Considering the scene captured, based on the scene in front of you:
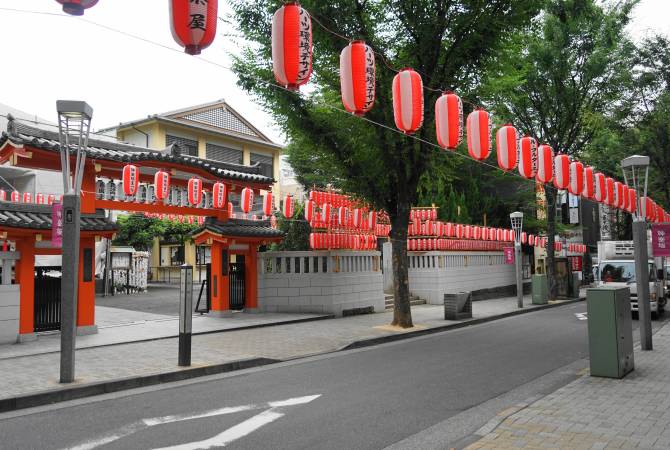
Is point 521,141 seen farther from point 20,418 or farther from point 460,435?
point 20,418

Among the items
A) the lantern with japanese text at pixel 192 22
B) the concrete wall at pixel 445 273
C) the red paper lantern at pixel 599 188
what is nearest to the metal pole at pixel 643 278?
the red paper lantern at pixel 599 188

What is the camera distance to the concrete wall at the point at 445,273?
76.2 feet

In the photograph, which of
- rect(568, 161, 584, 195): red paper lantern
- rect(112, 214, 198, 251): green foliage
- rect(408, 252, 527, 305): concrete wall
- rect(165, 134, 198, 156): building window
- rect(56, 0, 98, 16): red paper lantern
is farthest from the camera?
rect(165, 134, 198, 156): building window

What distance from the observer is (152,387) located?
8289 mm

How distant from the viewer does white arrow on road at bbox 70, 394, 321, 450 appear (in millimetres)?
5344

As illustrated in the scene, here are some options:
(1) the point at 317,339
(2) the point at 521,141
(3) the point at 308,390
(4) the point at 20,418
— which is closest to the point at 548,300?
(2) the point at 521,141

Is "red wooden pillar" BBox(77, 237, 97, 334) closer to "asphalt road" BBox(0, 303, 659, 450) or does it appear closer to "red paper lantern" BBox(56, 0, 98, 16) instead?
"asphalt road" BBox(0, 303, 659, 450)

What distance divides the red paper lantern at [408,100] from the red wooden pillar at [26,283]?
9.39m

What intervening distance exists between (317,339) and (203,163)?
293 inches

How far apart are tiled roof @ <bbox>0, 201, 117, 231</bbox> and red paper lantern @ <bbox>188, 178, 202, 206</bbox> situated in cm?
313

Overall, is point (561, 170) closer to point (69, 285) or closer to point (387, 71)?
point (387, 71)

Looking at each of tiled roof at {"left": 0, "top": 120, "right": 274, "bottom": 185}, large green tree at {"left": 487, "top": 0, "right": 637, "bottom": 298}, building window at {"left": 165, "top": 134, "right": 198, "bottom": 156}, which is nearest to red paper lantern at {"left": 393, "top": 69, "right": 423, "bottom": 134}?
tiled roof at {"left": 0, "top": 120, "right": 274, "bottom": 185}

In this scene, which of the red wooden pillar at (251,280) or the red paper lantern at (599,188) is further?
the red wooden pillar at (251,280)

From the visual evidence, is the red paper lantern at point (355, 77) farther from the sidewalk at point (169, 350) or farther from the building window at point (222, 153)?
the building window at point (222, 153)
